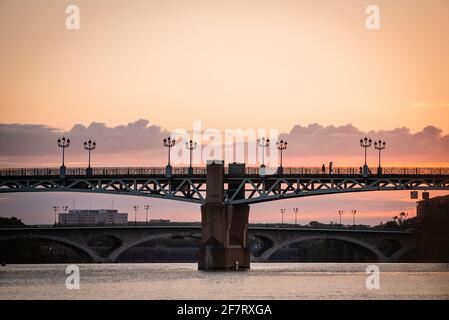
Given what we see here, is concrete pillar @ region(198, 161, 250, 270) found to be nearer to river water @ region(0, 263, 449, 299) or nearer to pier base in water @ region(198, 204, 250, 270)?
pier base in water @ region(198, 204, 250, 270)

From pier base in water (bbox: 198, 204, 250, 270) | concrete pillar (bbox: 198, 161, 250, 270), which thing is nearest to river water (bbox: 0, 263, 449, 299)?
pier base in water (bbox: 198, 204, 250, 270)

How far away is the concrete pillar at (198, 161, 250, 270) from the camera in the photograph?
160 m

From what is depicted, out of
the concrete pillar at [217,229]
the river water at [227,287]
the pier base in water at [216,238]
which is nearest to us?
the river water at [227,287]

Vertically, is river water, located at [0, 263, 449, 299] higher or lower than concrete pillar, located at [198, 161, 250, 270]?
lower

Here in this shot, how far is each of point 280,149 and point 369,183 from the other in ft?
45.3

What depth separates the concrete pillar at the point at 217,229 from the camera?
526ft

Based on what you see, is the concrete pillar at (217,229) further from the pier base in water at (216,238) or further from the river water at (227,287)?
the river water at (227,287)

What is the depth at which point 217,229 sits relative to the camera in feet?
526

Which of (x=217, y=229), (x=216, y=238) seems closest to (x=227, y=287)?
(x=216, y=238)

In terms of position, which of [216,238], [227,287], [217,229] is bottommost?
[227,287]

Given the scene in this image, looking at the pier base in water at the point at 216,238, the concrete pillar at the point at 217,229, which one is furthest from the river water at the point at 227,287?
the concrete pillar at the point at 217,229

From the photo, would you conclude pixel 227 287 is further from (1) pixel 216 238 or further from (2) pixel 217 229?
(2) pixel 217 229

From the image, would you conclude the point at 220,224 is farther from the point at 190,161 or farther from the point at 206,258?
the point at 190,161

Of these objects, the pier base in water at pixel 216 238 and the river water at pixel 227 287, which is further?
the pier base in water at pixel 216 238
